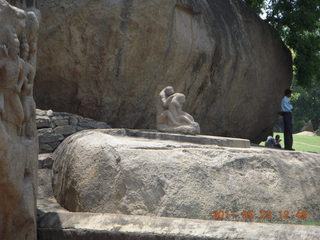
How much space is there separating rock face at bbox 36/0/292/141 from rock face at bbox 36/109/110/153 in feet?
6.52

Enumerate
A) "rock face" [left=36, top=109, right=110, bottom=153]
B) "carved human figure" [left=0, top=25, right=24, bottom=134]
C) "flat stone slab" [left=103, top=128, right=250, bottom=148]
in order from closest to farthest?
"carved human figure" [left=0, top=25, right=24, bottom=134] → "flat stone slab" [left=103, top=128, right=250, bottom=148] → "rock face" [left=36, top=109, right=110, bottom=153]

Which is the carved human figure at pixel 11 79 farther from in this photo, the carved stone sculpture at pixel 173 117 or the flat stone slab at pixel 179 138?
the carved stone sculpture at pixel 173 117

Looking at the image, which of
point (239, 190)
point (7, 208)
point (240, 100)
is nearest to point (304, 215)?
point (239, 190)

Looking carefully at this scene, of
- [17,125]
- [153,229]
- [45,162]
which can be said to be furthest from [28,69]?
[45,162]

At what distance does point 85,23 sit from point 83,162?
5.12m

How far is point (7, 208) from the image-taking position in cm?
474

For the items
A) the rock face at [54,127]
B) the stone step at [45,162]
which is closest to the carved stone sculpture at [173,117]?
the rock face at [54,127]

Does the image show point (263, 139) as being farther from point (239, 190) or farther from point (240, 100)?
point (239, 190)

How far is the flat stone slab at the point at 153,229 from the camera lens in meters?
4.82

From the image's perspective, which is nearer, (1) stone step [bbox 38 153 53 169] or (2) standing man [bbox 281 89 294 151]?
(1) stone step [bbox 38 153 53 169]

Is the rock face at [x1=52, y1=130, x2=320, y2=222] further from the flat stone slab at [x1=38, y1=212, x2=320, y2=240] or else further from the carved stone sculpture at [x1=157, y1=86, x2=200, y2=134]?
the carved stone sculpture at [x1=157, y1=86, x2=200, y2=134]
